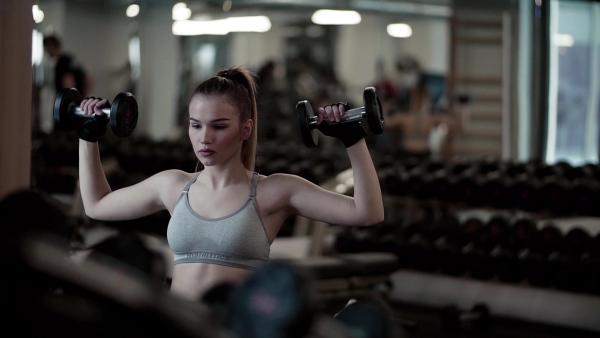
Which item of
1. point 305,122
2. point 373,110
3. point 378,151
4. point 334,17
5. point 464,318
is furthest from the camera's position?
point 334,17

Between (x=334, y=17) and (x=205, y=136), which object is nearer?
(x=205, y=136)

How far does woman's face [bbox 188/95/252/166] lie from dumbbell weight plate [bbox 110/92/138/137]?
196 millimetres

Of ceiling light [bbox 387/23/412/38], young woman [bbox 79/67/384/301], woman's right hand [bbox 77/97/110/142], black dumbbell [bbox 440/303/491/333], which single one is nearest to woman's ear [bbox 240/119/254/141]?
young woman [bbox 79/67/384/301]

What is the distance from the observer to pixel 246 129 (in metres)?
2.12

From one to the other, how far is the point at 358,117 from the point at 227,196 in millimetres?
392

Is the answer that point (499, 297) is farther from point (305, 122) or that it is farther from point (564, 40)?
point (564, 40)

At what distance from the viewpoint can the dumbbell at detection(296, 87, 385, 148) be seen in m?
1.95

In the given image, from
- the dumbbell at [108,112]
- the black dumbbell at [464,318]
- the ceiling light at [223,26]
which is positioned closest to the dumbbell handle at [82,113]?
the dumbbell at [108,112]

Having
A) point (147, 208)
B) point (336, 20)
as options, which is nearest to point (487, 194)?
point (147, 208)

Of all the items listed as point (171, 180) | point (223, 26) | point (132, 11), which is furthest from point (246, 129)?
point (132, 11)

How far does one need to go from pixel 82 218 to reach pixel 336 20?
480 centimetres

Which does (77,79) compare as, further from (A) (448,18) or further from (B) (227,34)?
(A) (448,18)

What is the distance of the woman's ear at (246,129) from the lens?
2.11 m

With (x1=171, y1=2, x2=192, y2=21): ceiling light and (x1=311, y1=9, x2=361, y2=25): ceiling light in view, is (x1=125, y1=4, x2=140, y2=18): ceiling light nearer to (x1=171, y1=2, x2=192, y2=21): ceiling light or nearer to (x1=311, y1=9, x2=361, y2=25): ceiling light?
(x1=171, y1=2, x2=192, y2=21): ceiling light
